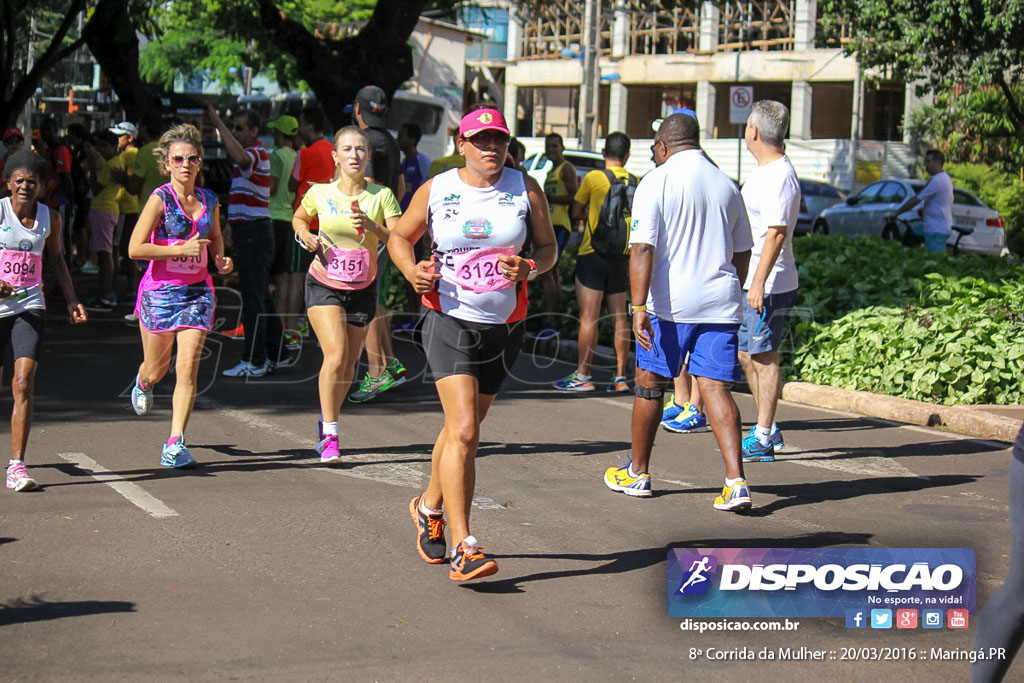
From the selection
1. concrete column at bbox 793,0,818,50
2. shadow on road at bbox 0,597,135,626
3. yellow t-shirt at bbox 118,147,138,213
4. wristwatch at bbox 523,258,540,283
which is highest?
concrete column at bbox 793,0,818,50

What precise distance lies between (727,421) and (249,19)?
34.4 metres

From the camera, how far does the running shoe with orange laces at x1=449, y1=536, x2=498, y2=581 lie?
5258mm

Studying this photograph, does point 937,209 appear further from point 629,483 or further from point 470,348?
point 470,348

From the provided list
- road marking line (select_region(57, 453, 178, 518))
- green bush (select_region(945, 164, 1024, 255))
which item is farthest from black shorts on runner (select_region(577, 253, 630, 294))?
green bush (select_region(945, 164, 1024, 255))

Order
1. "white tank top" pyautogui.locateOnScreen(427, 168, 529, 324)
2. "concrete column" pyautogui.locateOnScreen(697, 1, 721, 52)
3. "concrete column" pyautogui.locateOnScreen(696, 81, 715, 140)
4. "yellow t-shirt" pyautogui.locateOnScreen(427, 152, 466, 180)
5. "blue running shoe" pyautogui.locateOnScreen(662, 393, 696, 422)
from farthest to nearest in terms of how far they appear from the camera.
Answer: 1. "concrete column" pyautogui.locateOnScreen(696, 81, 715, 140)
2. "concrete column" pyautogui.locateOnScreen(697, 1, 721, 52)
3. "yellow t-shirt" pyautogui.locateOnScreen(427, 152, 466, 180)
4. "blue running shoe" pyautogui.locateOnScreen(662, 393, 696, 422)
5. "white tank top" pyautogui.locateOnScreen(427, 168, 529, 324)

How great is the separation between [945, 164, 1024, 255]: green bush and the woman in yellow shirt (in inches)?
853

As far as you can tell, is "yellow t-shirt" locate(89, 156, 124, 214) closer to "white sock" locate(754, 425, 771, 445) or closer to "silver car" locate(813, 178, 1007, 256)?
"white sock" locate(754, 425, 771, 445)

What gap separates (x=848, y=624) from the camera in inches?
190

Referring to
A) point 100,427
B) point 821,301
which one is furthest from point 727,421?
point 821,301

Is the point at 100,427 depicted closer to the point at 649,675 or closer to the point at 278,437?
the point at 278,437

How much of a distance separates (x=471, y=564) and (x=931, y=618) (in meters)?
1.73

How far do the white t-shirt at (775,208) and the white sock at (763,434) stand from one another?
823 millimetres

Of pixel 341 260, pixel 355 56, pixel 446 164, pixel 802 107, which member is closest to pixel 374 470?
pixel 341 260

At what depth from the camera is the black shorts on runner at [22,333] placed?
22.3ft
